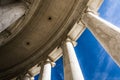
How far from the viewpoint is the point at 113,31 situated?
13.9 m

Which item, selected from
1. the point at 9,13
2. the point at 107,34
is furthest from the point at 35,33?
the point at 107,34

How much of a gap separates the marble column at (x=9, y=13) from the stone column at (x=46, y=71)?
569 cm

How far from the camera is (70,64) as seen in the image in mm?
17141

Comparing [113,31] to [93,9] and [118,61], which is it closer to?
[118,61]

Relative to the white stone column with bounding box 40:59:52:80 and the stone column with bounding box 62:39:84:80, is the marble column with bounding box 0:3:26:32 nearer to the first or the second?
the stone column with bounding box 62:39:84:80

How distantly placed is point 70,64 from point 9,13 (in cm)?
610

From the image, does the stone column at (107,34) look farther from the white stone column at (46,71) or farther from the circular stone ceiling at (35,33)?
the white stone column at (46,71)

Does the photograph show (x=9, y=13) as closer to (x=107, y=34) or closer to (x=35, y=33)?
(x=35, y=33)

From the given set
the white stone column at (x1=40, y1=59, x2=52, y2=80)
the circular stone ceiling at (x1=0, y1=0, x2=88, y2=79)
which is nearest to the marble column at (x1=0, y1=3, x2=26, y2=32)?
the circular stone ceiling at (x1=0, y1=0, x2=88, y2=79)

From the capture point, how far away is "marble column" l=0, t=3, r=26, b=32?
16.2 m

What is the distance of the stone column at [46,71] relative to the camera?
1983 cm

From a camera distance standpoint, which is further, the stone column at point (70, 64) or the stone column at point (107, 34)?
the stone column at point (70, 64)


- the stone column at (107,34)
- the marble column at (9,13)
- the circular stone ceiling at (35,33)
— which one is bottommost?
the stone column at (107,34)

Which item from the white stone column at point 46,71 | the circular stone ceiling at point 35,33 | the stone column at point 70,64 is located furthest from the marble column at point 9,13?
the white stone column at point 46,71
